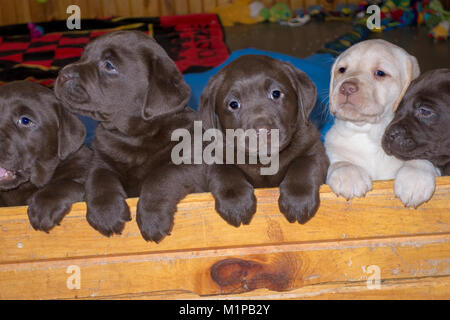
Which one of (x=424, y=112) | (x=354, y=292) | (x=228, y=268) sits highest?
(x=424, y=112)

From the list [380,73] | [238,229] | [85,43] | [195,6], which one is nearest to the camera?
[238,229]

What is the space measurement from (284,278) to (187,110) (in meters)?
1.15

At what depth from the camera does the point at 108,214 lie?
96.9 inches

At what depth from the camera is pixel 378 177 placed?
10.0 ft

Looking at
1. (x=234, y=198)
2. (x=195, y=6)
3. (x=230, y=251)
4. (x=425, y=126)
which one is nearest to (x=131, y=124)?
(x=234, y=198)

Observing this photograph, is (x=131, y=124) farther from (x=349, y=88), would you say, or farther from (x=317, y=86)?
(x=317, y=86)

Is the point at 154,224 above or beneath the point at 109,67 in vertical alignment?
beneath

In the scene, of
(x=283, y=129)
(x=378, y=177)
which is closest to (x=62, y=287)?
(x=283, y=129)

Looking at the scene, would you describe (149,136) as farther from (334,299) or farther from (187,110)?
(334,299)

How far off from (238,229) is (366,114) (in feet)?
3.33

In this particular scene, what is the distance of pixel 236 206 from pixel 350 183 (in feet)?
1.95

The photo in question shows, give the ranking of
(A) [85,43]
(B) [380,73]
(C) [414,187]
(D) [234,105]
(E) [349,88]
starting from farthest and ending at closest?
(A) [85,43] → (B) [380,73] → (E) [349,88] → (D) [234,105] → (C) [414,187]

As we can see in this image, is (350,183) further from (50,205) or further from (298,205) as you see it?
(50,205)

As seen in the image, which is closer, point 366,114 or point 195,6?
point 366,114
